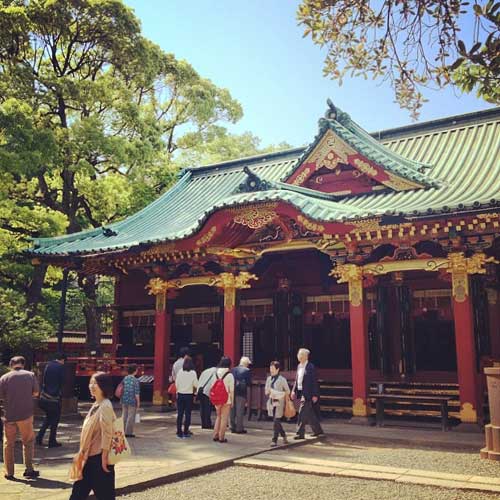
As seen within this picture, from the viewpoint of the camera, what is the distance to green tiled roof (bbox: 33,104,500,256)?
40.4ft

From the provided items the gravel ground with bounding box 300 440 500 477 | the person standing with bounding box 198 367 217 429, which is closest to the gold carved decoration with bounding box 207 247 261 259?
the person standing with bounding box 198 367 217 429

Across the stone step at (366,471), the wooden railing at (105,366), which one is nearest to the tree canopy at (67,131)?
the wooden railing at (105,366)

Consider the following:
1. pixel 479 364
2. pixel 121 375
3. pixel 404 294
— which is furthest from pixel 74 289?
pixel 479 364

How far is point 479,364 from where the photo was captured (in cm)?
1305

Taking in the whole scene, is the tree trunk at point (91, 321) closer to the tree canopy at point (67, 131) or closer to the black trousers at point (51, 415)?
the tree canopy at point (67, 131)

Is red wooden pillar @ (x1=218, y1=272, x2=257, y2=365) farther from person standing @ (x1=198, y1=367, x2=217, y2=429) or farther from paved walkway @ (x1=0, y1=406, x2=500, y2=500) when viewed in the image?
paved walkway @ (x1=0, y1=406, x2=500, y2=500)

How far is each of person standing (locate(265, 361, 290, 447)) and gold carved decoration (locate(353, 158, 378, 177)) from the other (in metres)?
6.99

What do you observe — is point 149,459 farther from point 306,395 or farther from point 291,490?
point 306,395

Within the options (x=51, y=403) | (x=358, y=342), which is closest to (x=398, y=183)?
(x=358, y=342)

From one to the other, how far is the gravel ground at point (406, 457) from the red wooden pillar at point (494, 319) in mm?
4950

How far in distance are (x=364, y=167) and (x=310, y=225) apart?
11.2 ft

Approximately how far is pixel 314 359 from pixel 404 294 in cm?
333

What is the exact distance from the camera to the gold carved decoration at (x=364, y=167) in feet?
48.0

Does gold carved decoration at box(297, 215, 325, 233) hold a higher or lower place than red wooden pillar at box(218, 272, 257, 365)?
higher
